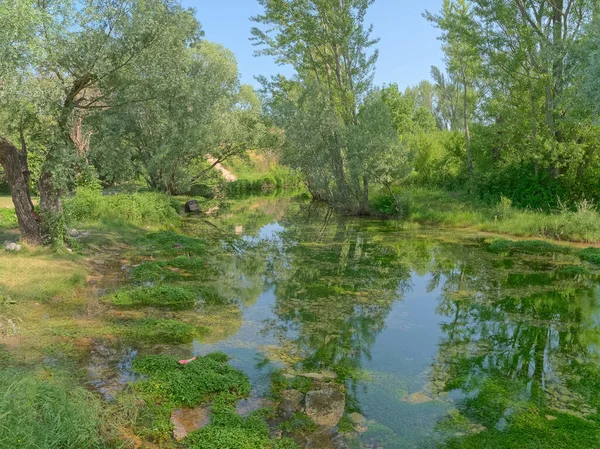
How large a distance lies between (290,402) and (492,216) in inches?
708

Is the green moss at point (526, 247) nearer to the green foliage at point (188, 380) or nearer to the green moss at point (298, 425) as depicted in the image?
the green foliage at point (188, 380)

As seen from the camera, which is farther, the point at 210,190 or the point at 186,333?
the point at 210,190

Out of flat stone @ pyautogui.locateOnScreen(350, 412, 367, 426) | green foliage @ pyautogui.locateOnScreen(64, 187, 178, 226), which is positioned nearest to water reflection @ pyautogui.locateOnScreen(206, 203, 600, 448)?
flat stone @ pyautogui.locateOnScreen(350, 412, 367, 426)

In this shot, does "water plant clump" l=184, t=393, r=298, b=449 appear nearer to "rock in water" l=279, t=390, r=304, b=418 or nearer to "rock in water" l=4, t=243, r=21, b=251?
"rock in water" l=279, t=390, r=304, b=418

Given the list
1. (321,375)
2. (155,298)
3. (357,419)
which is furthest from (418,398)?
(155,298)

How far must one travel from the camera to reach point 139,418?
5.61m

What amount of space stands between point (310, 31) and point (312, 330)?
20.3 m

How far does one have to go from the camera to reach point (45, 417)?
478cm

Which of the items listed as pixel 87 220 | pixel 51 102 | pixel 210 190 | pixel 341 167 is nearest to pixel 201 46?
pixel 210 190

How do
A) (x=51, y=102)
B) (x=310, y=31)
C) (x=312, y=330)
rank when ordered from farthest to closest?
(x=310, y=31) → (x=51, y=102) → (x=312, y=330)

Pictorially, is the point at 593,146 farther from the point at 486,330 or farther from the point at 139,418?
the point at 139,418

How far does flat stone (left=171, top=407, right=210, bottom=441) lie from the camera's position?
216 inches

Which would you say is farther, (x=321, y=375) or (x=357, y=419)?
(x=321, y=375)

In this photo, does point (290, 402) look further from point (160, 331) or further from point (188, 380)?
point (160, 331)
